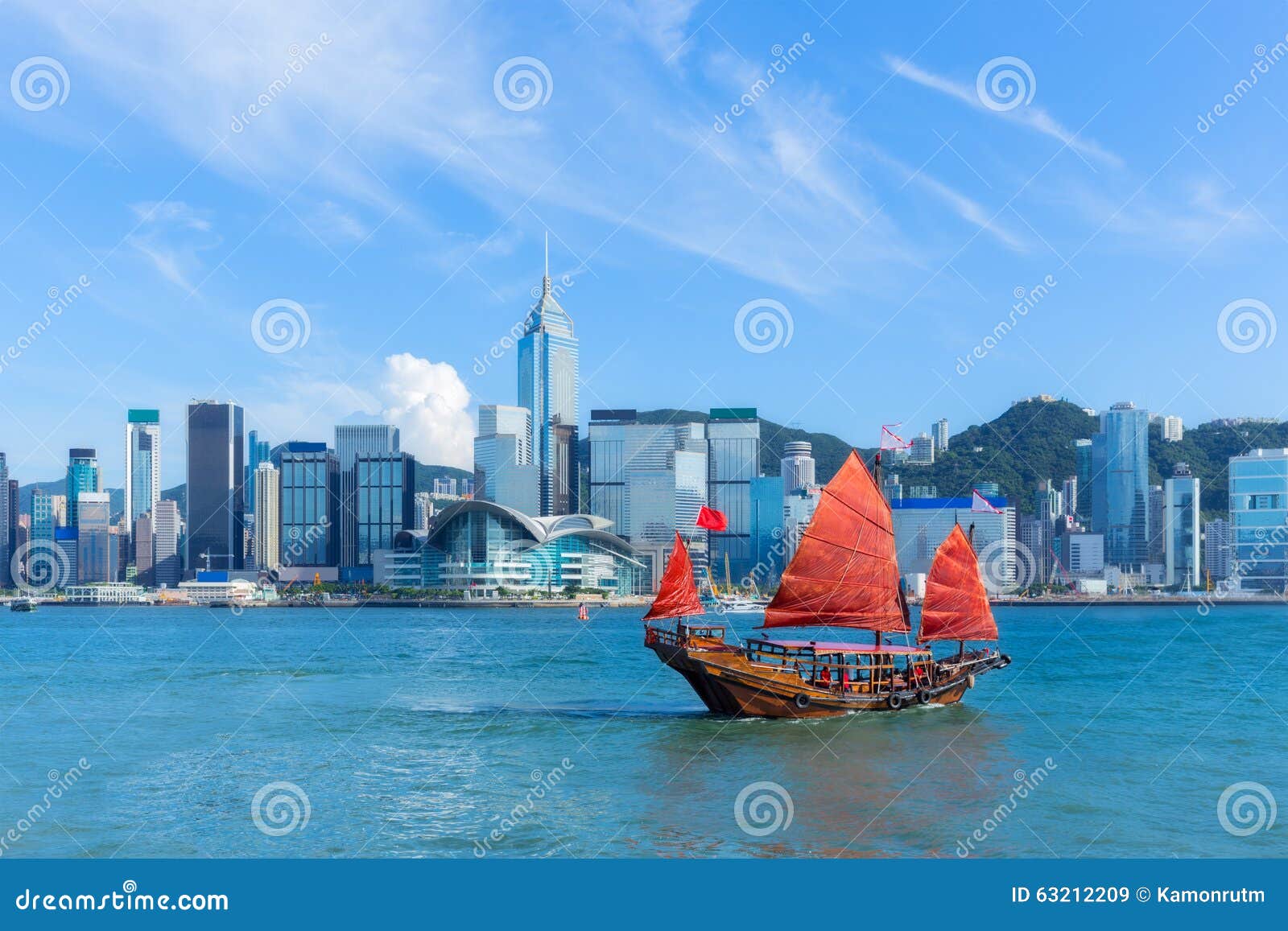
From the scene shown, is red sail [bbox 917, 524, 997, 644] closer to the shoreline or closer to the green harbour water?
the green harbour water

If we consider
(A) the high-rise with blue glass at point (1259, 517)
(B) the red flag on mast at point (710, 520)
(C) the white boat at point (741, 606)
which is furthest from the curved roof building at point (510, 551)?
(B) the red flag on mast at point (710, 520)

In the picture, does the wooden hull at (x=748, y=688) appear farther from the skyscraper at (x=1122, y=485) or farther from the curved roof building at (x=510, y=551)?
the skyscraper at (x=1122, y=485)

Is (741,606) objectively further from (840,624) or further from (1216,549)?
(840,624)

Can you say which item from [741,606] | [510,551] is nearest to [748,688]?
[741,606]

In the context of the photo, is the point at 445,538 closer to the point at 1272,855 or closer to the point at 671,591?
the point at 671,591

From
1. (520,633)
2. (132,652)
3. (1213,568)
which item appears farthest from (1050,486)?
(132,652)
